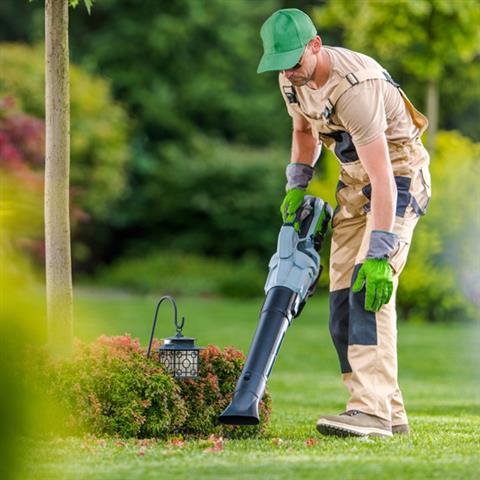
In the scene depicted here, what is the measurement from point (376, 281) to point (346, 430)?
0.64m

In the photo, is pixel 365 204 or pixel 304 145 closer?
pixel 365 204

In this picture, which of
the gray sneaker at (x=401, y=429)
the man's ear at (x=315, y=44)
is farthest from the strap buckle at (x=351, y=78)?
the gray sneaker at (x=401, y=429)

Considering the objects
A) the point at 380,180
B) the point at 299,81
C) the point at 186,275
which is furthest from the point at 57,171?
the point at 186,275

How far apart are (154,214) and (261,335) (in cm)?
2415

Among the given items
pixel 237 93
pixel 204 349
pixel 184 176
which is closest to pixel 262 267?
pixel 184 176

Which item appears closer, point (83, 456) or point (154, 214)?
point (83, 456)

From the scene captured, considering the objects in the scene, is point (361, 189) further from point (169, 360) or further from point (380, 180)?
point (169, 360)

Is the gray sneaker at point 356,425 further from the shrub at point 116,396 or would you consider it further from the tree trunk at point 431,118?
the tree trunk at point 431,118

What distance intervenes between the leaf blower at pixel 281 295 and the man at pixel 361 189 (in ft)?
0.27

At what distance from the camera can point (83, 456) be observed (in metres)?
4.30

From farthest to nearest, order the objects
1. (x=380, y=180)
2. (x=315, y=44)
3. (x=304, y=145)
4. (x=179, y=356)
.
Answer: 1. (x=304, y=145)
2. (x=179, y=356)
3. (x=315, y=44)
4. (x=380, y=180)

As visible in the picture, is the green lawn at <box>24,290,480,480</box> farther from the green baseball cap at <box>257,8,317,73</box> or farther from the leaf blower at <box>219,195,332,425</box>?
the green baseball cap at <box>257,8,317,73</box>

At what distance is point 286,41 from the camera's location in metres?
4.89

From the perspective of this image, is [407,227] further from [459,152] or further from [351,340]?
[459,152]
